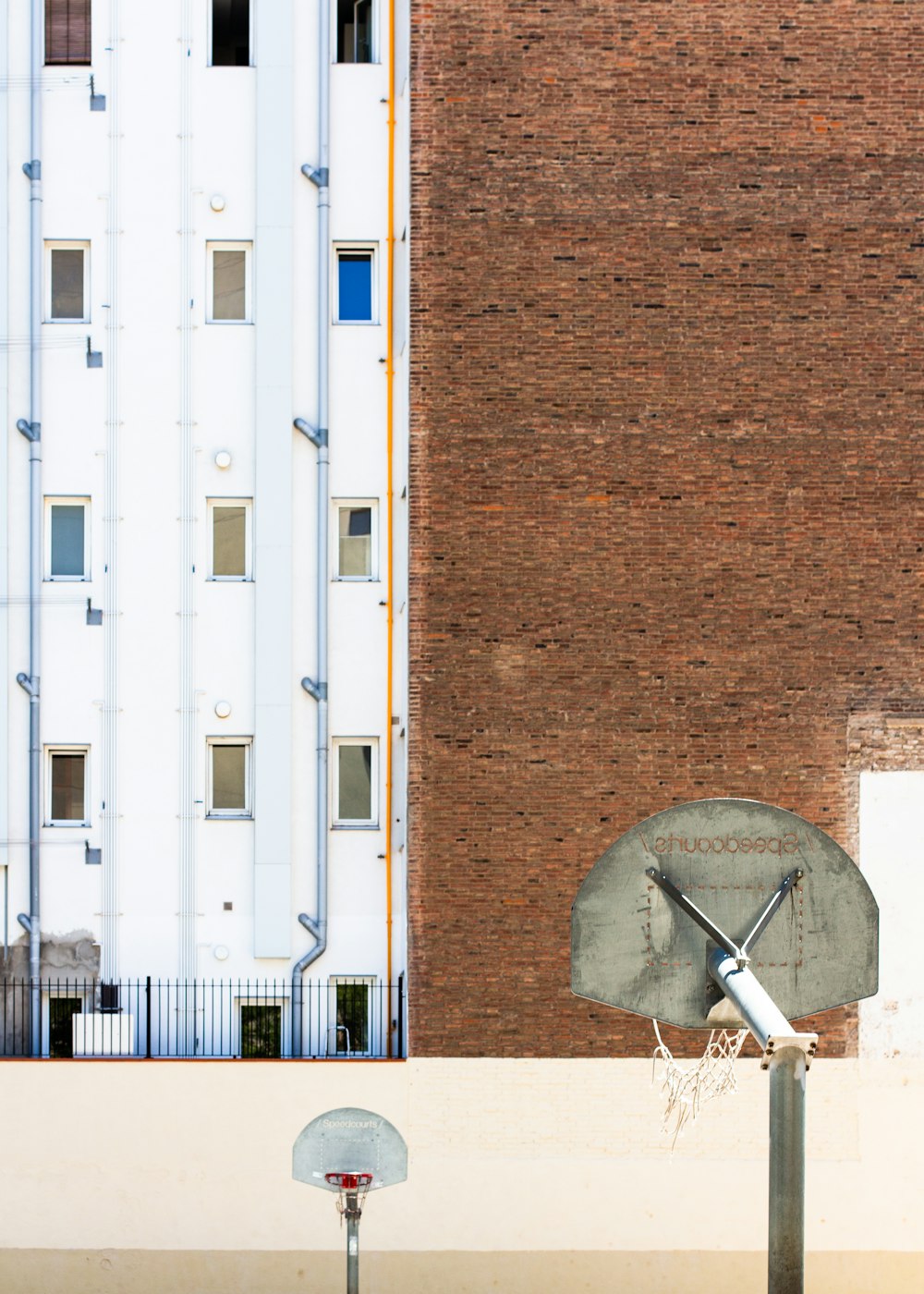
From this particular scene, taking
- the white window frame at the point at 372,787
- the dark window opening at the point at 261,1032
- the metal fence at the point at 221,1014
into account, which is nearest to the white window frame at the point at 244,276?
the white window frame at the point at 372,787

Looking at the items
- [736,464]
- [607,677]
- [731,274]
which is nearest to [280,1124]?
[607,677]

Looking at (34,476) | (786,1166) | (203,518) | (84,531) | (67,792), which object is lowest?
(786,1166)

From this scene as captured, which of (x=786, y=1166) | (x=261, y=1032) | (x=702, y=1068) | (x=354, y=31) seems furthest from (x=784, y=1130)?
(x=354, y=31)

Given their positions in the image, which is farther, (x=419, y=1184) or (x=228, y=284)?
(x=228, y=284)

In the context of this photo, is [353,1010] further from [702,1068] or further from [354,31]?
[354,31]

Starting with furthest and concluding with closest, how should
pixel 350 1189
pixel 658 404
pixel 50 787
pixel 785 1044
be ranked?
pixel 50 787
pixel 658 404
pixel 350 1189
pixel 785 1044

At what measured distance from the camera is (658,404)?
1480 cm

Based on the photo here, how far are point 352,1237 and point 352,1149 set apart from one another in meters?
0.88

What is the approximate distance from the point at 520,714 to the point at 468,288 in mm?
4636

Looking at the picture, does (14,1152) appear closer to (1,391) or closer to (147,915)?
(147,915)

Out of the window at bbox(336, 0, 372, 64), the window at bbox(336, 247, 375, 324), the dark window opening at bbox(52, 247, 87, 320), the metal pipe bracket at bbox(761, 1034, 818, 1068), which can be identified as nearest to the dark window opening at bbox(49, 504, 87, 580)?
the dark window opening at bbox(52, 247, 87, 320)

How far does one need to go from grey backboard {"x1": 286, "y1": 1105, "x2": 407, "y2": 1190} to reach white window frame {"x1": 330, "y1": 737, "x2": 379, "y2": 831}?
322cm

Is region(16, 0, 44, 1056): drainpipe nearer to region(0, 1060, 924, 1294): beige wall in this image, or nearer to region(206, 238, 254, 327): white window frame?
region(0, 1060, 924, 1294): beige wall

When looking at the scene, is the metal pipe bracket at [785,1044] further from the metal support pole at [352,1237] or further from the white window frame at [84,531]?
the white window frame at [84,531]
